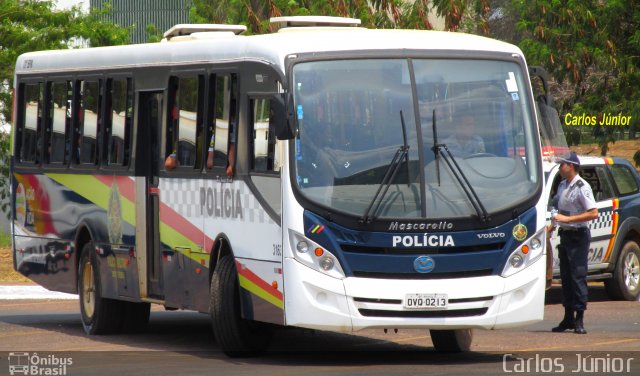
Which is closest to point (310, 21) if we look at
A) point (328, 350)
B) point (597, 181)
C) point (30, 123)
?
point (328, 350)

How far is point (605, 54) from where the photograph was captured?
28.6 metres

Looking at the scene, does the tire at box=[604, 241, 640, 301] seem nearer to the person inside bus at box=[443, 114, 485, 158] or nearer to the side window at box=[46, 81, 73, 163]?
the side window at box=[46, 81, 73, 163]

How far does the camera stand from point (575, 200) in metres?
15.0

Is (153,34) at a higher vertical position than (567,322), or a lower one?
lower

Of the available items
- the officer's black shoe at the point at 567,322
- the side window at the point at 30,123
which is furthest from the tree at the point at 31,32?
the officer's black shoe at the point at 567,322

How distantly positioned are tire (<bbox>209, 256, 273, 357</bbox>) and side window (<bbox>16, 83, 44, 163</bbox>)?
537 centimetres

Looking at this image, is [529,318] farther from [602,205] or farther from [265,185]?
[602,205]

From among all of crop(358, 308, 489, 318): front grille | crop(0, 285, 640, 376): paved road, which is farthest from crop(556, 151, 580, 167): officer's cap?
crop(358, 308, 489, 318): front grille

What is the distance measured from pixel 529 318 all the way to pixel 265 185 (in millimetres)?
2409

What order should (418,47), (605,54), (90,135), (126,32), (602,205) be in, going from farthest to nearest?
(126,32) → (605,54) → (602,205) → (90,135) → (418,47)

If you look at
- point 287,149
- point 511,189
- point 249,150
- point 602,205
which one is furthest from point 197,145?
point 602,205

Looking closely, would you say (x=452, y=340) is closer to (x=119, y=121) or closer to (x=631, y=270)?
(x=119, y=121)

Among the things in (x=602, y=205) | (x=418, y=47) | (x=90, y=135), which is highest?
(x=418, y=47)

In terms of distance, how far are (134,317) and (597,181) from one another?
652 centimetres
